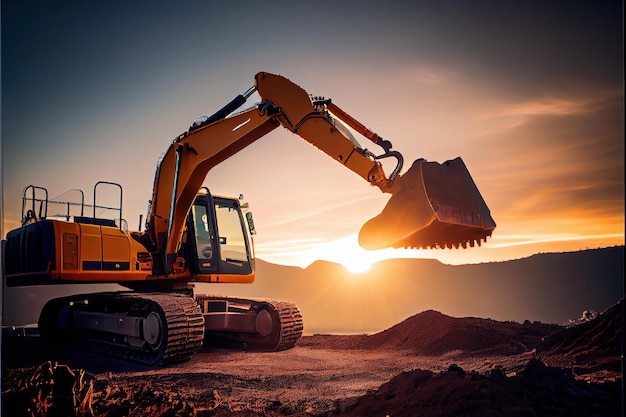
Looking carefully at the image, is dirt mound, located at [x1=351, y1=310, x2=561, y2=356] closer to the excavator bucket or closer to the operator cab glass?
the operator cab glass

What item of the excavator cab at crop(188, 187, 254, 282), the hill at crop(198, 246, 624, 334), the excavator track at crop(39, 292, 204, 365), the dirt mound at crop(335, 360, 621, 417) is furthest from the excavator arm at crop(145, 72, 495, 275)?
the hill at crop(198, 246, 624, 334)

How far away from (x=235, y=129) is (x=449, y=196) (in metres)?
2.74

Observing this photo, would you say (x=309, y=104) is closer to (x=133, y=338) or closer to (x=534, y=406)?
(x=534, y=406)

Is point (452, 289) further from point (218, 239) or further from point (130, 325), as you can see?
point (130, 325)

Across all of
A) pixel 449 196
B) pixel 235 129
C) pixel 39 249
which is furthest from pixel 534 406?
pixel 39 249

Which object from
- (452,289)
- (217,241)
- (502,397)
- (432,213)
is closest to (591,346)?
(502,397)

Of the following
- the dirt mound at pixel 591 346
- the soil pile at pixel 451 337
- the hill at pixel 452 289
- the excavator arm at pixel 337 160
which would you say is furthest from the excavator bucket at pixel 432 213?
the hill at pixel 452 289

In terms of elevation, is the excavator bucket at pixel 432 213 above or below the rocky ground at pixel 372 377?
above

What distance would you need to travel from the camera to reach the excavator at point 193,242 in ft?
15.1

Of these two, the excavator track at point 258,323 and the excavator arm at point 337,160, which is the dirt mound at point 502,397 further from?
the excavator track at point 258,323

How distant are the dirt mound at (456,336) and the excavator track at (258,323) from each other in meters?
1.42

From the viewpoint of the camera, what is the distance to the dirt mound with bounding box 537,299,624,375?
5316mm

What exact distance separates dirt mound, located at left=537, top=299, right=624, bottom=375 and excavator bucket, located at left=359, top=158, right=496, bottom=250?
1.99m

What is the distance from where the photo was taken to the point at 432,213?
415cm
